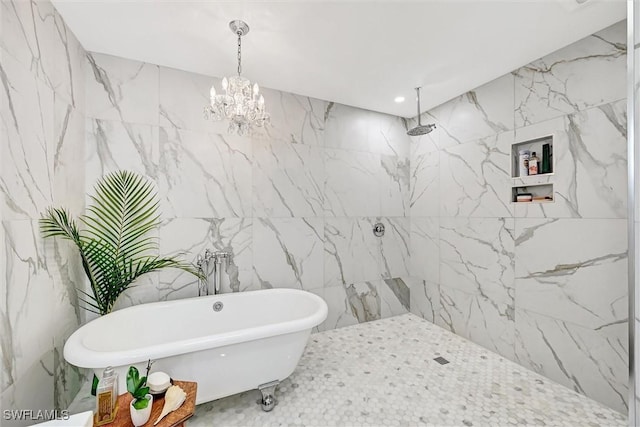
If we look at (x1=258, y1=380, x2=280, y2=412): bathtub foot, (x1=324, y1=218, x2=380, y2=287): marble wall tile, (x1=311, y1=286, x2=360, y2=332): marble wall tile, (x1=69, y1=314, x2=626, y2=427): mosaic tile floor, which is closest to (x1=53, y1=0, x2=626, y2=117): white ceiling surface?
(x1=324, y1=218, x2=380, y2=287): marble wall tile

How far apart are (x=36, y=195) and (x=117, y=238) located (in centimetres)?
67

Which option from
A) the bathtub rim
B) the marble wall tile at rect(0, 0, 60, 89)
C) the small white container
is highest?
the marble wall tile at rect(0, 0, 60, 89)

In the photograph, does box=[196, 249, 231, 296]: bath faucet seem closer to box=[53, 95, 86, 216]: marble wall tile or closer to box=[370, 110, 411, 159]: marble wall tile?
box=[53, 95, 86, 216]: marble wall tile

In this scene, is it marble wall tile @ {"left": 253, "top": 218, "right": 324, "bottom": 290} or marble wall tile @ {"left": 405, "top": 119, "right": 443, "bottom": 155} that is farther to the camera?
marble wall tile @ {"left": 405, "top": 119, "right": 443, "bottom": 155}

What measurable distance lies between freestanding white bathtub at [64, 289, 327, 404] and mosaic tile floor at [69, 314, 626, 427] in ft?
0.88

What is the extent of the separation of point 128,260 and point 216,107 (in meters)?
1.44

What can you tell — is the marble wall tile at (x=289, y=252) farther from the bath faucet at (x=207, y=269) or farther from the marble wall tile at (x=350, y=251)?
the bath faucet at (x=207, y=269)

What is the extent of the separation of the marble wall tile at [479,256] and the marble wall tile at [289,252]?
1.38 meters

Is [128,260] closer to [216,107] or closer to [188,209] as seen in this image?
[188,209]

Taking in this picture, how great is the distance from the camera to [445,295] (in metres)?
3.08

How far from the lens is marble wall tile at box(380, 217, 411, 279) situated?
11.1ft

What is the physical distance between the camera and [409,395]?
1979 millimetres

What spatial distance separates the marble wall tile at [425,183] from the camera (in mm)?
3221

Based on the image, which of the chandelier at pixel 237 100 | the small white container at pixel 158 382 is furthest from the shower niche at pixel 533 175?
the small white container at pixel 158 382
